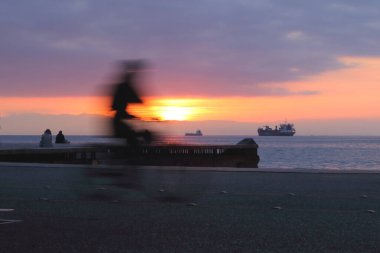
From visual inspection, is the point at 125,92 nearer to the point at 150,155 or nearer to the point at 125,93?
the point at 125,93

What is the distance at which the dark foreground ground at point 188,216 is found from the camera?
7.06 m

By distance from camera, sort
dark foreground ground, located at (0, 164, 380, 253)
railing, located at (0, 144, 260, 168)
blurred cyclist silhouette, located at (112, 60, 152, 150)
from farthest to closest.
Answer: railing, located at (0, 144, 260, 168)
blurred cyclist silhouette, located at (112, 60, 152, 150)
dark foreground ground, located at (0, 164, 380, 253)

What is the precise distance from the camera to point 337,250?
22.2ft

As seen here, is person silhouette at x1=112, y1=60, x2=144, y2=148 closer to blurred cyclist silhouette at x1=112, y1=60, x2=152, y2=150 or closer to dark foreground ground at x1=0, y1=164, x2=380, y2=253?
blurred cyclist silhouette at x1=112, y1=60, x2=152, y2=150

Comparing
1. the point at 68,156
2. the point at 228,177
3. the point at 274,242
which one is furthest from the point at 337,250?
the point at 68,156

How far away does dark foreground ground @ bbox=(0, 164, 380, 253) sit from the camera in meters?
7.06

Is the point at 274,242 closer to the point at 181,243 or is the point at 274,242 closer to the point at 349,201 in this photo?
the point at 181,243

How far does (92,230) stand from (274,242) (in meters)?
2.02

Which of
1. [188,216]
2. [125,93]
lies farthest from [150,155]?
[188,216]

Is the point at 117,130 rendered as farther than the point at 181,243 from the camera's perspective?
Yes

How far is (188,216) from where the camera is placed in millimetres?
9133

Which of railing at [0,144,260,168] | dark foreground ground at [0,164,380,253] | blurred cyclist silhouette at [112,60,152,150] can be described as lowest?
dark foreground ground at [0,164,380,253]

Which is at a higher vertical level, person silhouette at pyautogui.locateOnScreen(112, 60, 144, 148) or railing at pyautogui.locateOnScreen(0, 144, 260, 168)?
person silhouette at pyautogui.locateOnScreen(112, 60, 144, 148)

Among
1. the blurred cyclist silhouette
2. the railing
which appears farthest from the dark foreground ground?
the blurred cyclist silhouette
